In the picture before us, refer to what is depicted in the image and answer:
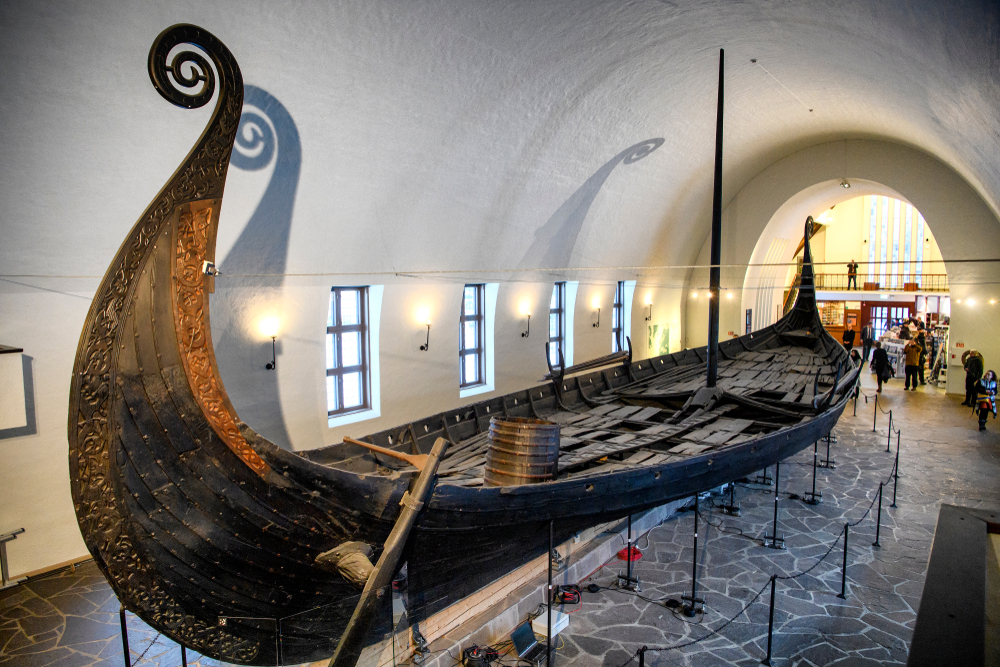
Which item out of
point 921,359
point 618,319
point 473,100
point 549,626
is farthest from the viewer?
point 618,319

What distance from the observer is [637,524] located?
698 cm

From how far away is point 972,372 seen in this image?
42.7 ft

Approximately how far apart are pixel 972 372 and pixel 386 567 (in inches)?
557

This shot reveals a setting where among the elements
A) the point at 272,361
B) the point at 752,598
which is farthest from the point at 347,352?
the point at 752,598

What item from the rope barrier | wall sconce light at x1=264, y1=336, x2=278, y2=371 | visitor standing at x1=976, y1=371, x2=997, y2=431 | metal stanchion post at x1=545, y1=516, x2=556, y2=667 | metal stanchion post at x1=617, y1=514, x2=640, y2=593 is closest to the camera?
metal stanchion post at x1=545, y1=516, x2=556, y2=667

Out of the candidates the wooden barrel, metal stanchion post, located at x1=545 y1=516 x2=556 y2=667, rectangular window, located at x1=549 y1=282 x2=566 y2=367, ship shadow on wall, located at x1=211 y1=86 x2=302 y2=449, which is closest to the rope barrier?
metal stanchion post, located at x1=545 y1=516 x2=556 y2=667

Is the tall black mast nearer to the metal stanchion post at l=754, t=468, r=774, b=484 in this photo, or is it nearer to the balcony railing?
the metal stanchion post at l=754, t=468, r=774, b=484

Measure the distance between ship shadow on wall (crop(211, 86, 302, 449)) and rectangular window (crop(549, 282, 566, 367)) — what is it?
23.1ft

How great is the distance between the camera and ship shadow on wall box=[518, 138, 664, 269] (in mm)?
11703

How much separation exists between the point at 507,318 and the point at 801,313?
681 centimetres

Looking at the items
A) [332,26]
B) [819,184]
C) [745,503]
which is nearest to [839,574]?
[745,503]

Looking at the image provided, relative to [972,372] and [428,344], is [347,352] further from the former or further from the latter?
[972,372]

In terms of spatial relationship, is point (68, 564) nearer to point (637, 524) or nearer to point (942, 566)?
point (637, 524)

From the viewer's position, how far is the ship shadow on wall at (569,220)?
11.7 m
